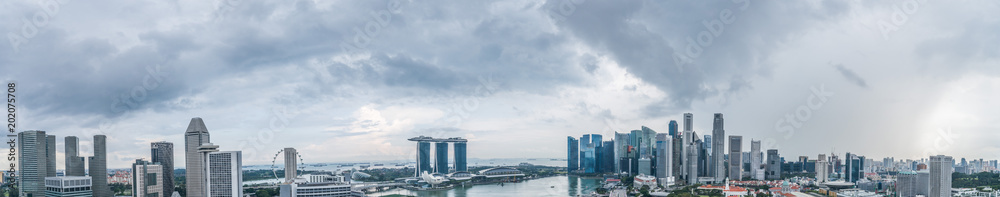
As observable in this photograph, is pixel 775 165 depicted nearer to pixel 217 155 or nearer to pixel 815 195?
pixel 815 195

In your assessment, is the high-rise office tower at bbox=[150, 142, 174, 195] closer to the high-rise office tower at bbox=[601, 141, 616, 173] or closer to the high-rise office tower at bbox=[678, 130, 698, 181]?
the high-rise office tower at bbox=[678, 130, 698, 181]

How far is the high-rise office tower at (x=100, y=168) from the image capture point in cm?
1625

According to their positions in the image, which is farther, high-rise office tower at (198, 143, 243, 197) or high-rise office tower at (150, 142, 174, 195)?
high-rise office tower at (150, 142, 174, 195)

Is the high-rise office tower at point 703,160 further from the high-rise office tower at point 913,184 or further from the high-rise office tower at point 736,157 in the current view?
the high-rise office tower at point 913,184

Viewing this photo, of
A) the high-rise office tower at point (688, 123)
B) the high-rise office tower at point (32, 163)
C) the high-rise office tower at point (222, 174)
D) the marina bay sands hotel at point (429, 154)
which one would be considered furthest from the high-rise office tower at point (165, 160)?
the high-rise office tower at point (688, 123)

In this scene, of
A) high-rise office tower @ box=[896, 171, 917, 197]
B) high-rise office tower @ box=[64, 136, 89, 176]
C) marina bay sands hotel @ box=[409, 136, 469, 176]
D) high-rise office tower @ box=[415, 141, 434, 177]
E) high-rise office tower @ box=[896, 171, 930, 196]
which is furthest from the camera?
marina bay sands hotel @ box=[409, 136, 469, 176]

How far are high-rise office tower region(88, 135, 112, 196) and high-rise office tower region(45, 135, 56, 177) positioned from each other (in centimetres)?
106

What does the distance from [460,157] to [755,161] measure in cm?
1557

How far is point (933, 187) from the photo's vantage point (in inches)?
666

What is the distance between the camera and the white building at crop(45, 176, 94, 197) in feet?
42.6

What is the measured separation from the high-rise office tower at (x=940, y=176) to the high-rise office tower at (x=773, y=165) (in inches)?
435

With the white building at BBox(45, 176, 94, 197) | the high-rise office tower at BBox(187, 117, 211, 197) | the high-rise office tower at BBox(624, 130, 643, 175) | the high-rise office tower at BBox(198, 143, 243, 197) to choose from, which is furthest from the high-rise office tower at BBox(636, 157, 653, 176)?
the white building at BBox(45, 176, 94, 197)

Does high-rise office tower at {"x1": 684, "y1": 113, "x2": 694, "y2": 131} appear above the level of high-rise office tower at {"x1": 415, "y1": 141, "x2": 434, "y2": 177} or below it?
above

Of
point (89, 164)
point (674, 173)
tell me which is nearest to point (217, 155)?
point (89, 164)
